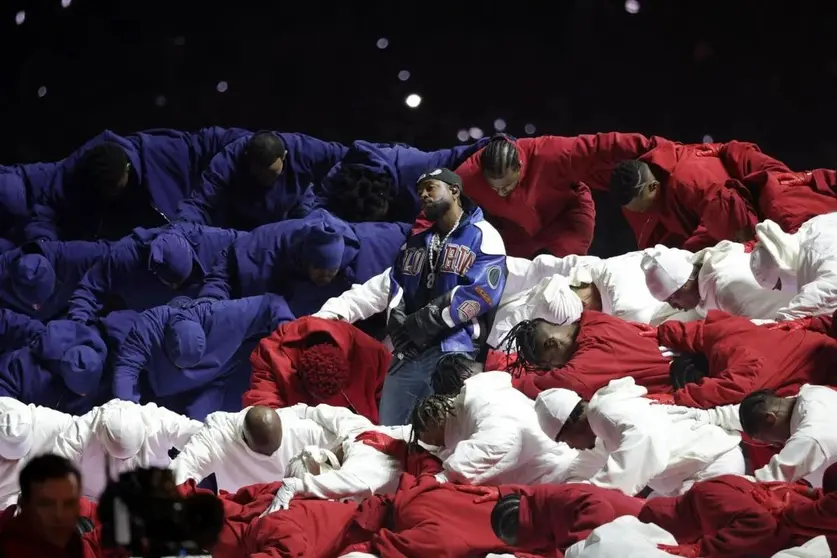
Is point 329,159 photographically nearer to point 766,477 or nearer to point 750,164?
point 750,164

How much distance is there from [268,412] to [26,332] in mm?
1224

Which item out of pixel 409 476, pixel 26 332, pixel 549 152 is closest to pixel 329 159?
pixel 549 152

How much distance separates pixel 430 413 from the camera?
4031 mm

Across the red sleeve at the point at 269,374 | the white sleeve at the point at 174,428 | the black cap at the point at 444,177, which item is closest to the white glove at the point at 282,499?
the white sleeve at the point at 174,428

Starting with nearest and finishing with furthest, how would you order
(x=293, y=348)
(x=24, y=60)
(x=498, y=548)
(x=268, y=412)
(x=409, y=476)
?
1. (x=498, y=548)
2. (x=409, y=476)
3. (x=268, y=412)
4. (x=293, y=348)
5. (x=24, y=60)

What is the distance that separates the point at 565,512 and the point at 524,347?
91 cm

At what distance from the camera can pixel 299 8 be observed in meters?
5.95

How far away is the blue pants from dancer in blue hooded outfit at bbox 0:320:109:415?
3.29 feet

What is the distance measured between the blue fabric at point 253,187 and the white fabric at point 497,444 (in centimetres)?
165

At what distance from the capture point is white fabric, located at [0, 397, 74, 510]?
434 cm

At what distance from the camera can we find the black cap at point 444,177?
4.80 metres

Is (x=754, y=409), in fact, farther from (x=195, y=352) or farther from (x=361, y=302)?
(x=195, y=352)

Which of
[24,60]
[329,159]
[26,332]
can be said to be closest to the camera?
[26,332]

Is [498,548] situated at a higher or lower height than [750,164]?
Result: lower
